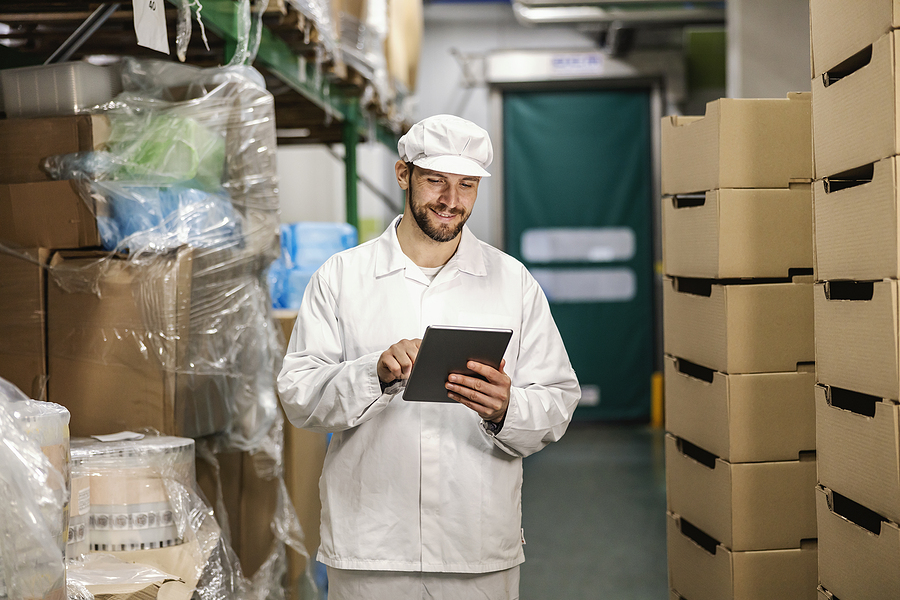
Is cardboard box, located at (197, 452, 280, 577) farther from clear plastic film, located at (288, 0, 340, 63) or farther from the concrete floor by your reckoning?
clear plastic film, located at (288, 0, 340, 63)

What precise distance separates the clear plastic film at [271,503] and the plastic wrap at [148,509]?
679mm

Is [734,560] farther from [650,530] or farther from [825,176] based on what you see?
[650,530]

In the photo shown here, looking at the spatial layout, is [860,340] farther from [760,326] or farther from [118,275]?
[118,275]

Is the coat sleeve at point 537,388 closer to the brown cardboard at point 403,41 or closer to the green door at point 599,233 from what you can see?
the brown cardboard at point 403,41

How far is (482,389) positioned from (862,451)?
1048 millimetres

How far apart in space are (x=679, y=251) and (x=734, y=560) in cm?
117

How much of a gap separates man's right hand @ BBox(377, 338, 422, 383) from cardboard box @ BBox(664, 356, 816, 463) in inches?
56.8

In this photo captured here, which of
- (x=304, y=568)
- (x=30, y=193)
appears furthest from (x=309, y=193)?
(x=30, y=193)

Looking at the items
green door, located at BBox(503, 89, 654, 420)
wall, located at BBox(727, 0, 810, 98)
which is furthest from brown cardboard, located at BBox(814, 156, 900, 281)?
green door, located at BBox(503, 89, 654, 420)

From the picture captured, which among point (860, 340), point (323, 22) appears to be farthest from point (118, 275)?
point (860, 340)

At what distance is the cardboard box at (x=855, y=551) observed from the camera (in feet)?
6.82

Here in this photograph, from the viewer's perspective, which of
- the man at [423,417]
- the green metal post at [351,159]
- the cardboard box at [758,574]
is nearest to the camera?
the man at [423,417]

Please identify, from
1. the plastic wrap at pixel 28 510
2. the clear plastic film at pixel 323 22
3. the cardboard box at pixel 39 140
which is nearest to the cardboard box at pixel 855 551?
the plastic wrap at pixel 28 510

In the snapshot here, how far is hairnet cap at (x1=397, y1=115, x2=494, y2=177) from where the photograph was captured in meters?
2.11
